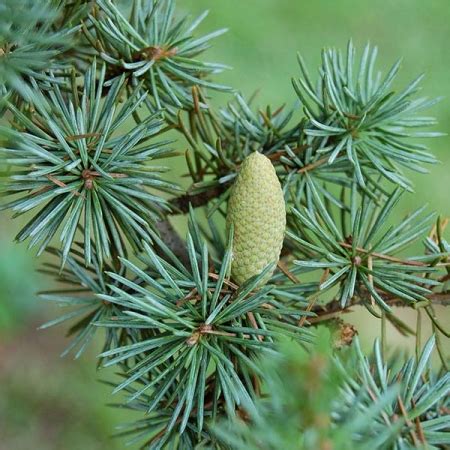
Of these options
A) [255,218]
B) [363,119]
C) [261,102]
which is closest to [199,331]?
[255,218]

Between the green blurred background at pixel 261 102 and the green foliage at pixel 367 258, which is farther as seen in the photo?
the green blurred background at pixel 261 102

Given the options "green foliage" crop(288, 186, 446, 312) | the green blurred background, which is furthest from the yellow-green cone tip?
the green blurred background

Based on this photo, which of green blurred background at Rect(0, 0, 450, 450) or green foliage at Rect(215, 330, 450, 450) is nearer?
green foliage at Rect(215, 330, 450, 450)

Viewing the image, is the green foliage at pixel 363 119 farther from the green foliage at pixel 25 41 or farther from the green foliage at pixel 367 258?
the green foliage at pixel 25 41

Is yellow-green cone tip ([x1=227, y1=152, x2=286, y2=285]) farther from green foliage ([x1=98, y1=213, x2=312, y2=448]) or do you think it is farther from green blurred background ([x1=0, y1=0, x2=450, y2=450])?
green blurred background ([x1=0, y1=0, x2=450, y2=450])

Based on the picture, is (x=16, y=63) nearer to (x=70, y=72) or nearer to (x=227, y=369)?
(x=70, y=72)

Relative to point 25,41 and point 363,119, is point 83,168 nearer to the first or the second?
point 25,41

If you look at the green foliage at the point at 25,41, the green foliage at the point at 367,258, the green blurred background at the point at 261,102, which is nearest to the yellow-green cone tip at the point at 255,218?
the green foliage at the point at 367,258
